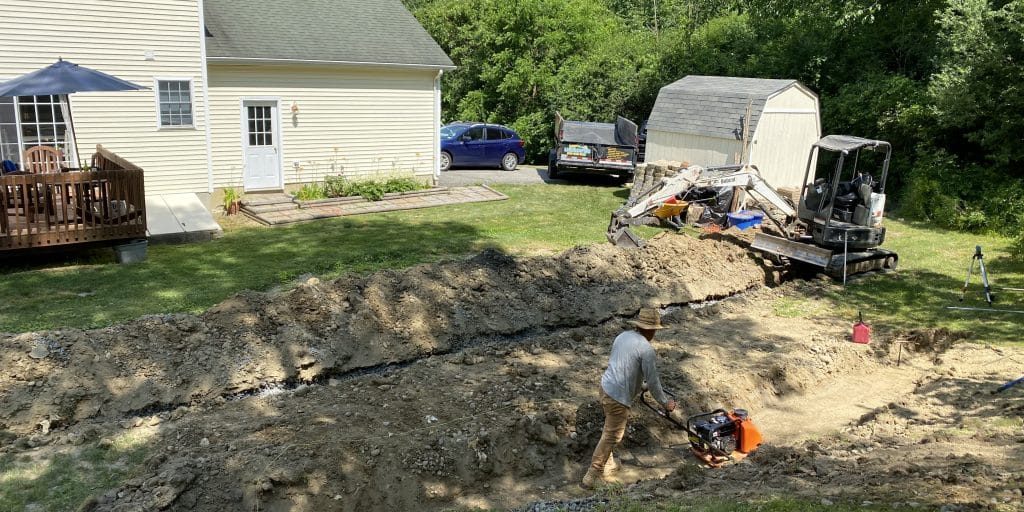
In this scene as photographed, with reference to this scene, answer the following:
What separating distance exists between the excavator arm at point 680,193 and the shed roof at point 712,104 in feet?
11.2

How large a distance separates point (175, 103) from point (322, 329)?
9.53m

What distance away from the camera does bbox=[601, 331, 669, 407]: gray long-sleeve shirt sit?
6961 mm

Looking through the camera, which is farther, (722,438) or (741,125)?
(741,125)

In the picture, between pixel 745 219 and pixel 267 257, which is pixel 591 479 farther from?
pixel 745 219

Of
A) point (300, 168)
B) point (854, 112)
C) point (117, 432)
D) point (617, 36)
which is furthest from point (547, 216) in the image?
point (617, 36)

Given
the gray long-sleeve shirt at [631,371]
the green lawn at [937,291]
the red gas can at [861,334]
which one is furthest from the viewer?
the green lawn at [937,291]

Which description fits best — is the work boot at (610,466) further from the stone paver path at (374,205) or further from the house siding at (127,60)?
the house siding at (127,60)

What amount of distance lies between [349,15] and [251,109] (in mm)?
4269

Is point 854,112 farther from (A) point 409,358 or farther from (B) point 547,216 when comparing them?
(A) point 409,358

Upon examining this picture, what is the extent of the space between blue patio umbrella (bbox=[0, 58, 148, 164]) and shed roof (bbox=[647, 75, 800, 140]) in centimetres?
1273

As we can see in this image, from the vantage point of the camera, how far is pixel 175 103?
1661 cm

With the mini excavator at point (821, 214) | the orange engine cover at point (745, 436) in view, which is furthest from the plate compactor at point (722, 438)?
the mini excavator at point (821, 214)

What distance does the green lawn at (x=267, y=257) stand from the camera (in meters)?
10.5

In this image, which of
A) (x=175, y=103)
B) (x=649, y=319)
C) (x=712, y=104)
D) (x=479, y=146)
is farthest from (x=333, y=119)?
(x=649, y=319)
